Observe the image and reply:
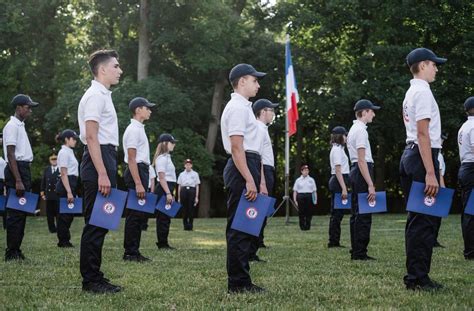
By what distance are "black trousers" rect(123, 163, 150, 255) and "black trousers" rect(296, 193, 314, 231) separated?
31.3ft

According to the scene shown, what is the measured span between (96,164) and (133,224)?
3689 millimetres

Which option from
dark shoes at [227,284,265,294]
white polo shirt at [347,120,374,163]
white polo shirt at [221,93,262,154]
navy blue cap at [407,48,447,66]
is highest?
navy blue cap at [407,48,447,66]

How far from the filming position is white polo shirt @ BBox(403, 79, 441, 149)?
21.1ft

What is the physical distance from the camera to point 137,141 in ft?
31.8

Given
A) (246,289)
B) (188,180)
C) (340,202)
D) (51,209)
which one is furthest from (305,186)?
(246,289)

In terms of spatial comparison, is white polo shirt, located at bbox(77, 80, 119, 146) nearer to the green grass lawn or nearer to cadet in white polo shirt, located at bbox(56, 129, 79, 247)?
the green grass lawn

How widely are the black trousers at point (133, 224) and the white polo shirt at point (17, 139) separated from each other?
160 cm

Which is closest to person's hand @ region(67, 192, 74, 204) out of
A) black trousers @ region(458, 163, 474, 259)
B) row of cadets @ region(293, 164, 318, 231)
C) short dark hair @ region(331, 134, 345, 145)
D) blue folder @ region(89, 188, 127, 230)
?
short dark hair @ region(331, 134, 345, 145)

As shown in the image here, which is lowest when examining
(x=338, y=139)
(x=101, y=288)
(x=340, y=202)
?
(x=101, y=288)

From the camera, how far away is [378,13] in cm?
3161

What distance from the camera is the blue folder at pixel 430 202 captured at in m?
6.29

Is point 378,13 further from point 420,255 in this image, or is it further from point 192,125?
point 420,255

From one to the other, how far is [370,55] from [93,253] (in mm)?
26839

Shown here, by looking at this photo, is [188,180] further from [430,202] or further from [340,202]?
[430,202]
